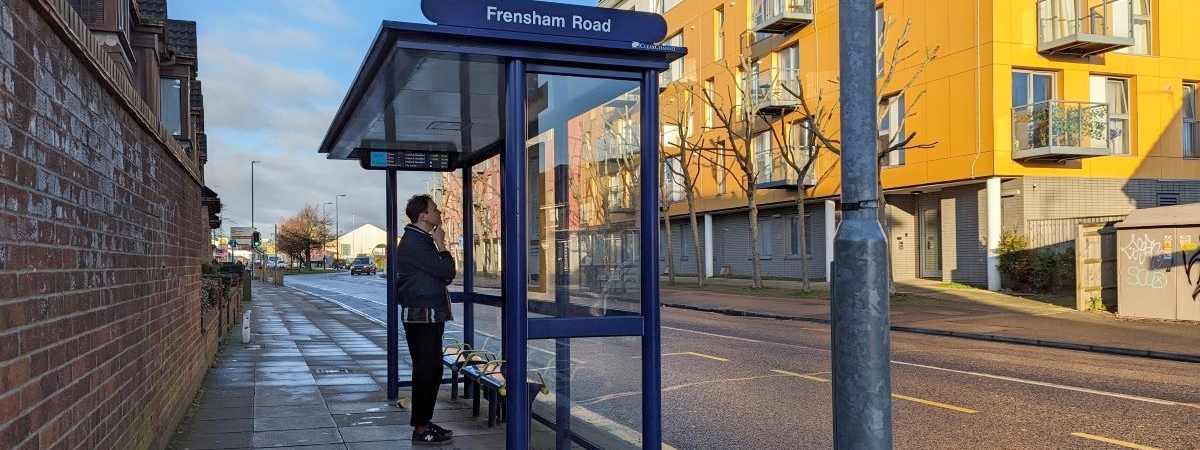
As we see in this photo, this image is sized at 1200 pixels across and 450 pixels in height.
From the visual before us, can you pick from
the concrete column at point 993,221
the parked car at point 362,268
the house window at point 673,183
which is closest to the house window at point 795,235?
the house window at point 673,183

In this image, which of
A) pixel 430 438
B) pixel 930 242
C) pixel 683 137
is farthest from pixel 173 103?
pixel 930 242

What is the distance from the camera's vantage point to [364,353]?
42.3 feet

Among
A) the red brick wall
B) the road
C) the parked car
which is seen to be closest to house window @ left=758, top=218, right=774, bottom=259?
the road

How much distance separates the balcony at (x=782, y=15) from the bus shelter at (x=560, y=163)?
87.4ft

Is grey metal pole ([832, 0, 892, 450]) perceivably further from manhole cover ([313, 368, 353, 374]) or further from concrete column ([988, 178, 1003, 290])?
concrete column ([988, 178, 1003, 290])

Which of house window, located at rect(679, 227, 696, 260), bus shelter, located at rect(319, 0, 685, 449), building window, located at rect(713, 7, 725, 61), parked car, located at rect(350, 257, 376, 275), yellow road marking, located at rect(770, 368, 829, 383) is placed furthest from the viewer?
parked car, located at rect(350, 257, 376, 275)

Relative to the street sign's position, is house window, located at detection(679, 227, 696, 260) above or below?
below

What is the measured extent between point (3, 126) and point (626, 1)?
45927mm

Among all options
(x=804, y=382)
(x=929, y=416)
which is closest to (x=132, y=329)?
(x=929, y=416)

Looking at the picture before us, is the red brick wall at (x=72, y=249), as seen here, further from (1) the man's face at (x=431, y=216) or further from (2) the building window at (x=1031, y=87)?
(2) the building window at (x=1031, y=87)

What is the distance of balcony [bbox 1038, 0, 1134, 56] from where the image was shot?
2381 cm

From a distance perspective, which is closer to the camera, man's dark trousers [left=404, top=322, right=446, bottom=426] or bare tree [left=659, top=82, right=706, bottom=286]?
man's dark trousers [left=404, top=322, right=446, bottom=426]

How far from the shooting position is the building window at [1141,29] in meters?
25.5

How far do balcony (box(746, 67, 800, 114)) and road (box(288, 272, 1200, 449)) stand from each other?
18.6 m
